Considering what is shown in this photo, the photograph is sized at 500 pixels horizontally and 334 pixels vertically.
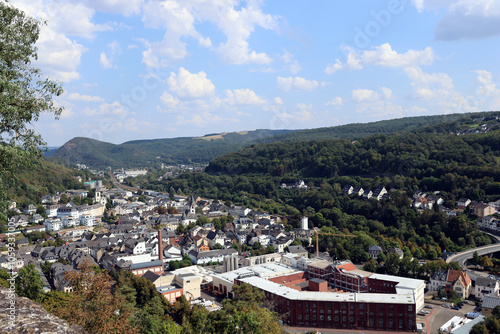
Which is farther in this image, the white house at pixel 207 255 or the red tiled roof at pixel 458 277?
the white house at pixel 207 255

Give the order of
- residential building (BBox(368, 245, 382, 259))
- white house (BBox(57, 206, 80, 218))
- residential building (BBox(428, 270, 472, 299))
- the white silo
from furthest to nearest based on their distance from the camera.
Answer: white house (BBox(57, 206, 80, 218)) → the white silo → residential building (BBox(368, 245, 382, 259)) → residential building (BBox(428, 270, 472, 299))

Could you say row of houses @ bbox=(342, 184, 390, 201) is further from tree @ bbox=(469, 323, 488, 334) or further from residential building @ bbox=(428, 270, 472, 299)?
tree @ bbox=(469, 323, 488, 334)

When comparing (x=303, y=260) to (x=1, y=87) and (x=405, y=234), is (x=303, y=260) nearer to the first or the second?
(x=405, y=234)

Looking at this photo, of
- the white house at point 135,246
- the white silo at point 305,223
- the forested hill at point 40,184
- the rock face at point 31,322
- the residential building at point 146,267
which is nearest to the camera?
the rock face at point 31,322

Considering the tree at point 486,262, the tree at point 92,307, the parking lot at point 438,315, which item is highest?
the tree at point 92,307

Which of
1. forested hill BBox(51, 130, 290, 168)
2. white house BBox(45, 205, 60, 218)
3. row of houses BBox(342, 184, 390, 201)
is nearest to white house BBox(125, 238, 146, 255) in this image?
white house BBox(45, 205, 60, 218)

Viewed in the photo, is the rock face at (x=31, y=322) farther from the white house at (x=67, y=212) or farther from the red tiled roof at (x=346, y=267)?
the white house at (x=67, y=212)

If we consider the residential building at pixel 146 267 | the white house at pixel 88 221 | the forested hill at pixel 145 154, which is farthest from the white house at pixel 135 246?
the forested hill at pixel 145 154

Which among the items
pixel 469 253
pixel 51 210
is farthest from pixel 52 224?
pixel 469 253

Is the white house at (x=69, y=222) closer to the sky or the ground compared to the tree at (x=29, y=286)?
closer to the ground

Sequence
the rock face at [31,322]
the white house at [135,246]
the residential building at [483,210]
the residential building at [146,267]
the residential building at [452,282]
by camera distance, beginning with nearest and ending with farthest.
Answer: the rock face at [31,322] < the residential building at [452,282] < the residential building at [146,267] < the white house at [135,246] < the residential building at [483,210]
